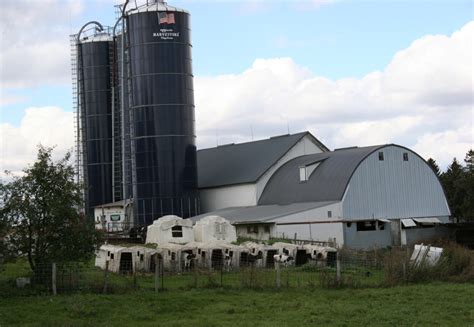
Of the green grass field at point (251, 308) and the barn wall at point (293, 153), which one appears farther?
the barn wall at point (293, 153)

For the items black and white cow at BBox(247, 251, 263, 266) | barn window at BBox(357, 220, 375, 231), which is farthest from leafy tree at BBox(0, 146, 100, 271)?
barn window at BBox(357, 220, 375, 231)

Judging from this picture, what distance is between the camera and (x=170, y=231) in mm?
45406

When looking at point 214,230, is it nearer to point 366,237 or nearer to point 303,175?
point 366,237

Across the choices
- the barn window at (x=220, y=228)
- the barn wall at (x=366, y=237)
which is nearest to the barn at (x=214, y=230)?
the barn window at (x=220, y=228)

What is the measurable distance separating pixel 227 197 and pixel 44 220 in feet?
130

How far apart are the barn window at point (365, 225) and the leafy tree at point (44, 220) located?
29.0 metres

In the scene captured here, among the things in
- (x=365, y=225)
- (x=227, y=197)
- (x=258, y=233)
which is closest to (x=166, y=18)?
(x=227, y=197)

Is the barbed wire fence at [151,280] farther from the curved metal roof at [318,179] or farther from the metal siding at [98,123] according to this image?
the metal siding at [98,123]

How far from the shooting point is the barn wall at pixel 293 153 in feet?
201

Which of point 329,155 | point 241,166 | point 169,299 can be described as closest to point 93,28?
point 241,166

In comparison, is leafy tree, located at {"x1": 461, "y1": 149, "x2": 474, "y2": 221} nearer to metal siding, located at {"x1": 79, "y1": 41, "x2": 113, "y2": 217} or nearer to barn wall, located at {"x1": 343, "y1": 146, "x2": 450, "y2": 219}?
barn wall, located at {"x1": 343, "y1": 146, "x2": 450, "y2": 219}

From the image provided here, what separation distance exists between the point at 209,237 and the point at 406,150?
18.8 m

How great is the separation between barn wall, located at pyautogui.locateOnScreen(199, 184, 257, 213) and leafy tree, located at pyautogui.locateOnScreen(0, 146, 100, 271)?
3708 centimetres

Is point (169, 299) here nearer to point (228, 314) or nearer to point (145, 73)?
point (228, 314)
